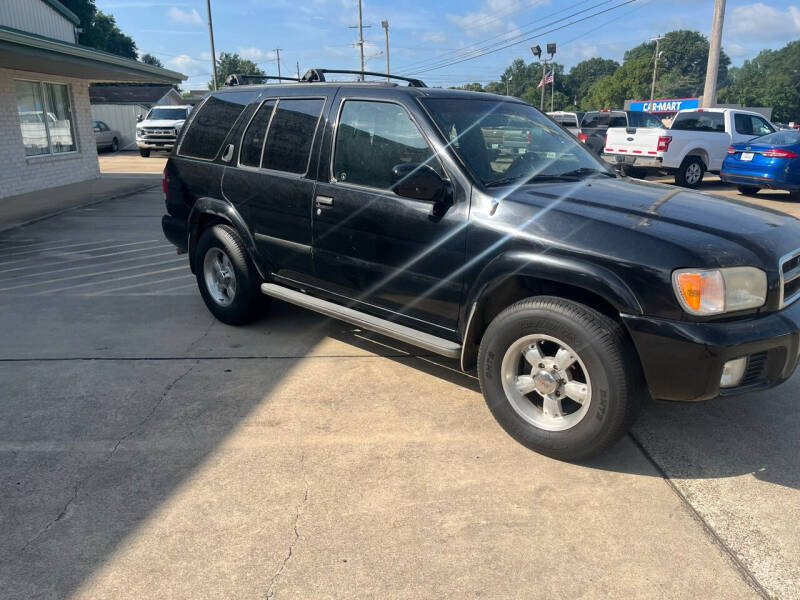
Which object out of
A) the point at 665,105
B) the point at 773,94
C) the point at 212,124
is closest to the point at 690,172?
the point at 212,124

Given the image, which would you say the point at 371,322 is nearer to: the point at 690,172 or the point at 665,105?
the point at 690,172

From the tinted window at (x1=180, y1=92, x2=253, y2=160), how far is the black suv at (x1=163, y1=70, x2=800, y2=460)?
40mm

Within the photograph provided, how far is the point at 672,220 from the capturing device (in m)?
3.22

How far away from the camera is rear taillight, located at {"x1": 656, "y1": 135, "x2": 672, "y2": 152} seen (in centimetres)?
1434

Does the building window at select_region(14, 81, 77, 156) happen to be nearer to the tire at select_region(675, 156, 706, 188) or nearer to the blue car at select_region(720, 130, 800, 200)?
the tire at select_region(675, 156, 706, 188)

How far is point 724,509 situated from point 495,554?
117cm

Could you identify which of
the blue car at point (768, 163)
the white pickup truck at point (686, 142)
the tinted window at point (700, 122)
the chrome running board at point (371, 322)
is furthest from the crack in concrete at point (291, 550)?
the tinted window at point (700, 122)

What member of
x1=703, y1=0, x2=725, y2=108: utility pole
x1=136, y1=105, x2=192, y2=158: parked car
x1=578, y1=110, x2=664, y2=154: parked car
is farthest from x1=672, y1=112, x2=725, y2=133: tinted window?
x1=136, y1=105, x2=192, y2=158: parked car

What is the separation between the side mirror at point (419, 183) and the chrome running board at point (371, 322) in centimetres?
83

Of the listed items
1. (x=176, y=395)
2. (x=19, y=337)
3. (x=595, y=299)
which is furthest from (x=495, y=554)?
(x=19, y=337)

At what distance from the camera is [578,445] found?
321 centimetres

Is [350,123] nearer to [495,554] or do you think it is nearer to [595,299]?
[595,299]

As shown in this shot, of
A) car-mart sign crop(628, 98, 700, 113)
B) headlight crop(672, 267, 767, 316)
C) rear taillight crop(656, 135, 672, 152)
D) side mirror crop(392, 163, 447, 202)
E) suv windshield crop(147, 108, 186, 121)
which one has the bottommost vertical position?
headlight crop(672, 267, 767, 316)

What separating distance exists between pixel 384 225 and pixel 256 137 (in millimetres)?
1602
